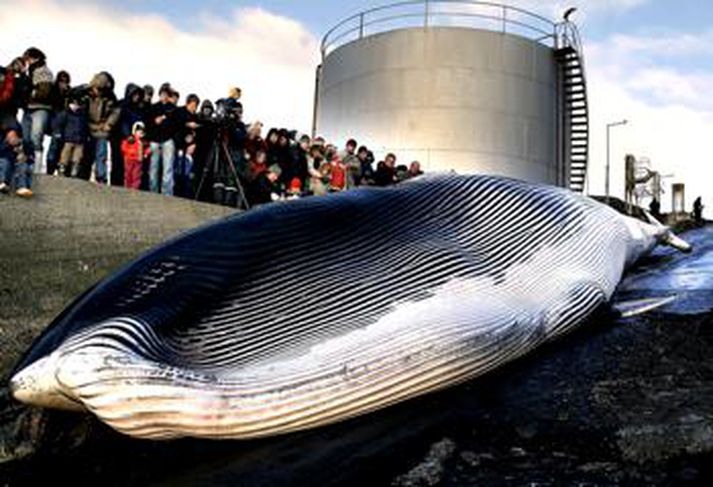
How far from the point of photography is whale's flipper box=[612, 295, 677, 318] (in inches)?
275

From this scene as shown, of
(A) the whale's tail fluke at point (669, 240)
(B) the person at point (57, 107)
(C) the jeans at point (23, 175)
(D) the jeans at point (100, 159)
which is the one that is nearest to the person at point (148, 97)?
(D) the jeans at point (100, 159)

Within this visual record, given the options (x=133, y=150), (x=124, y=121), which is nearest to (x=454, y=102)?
(x=133, y=150)

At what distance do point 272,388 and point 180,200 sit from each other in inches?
361

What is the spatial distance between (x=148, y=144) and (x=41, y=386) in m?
10.2

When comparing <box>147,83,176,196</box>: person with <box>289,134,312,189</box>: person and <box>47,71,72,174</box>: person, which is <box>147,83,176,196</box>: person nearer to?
<box>47,71,72,174</box>: person

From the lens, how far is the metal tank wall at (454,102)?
32.6 meters

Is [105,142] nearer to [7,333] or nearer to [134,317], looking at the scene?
[7,333]

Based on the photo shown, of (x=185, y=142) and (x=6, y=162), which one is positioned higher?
(x=185, y=142)

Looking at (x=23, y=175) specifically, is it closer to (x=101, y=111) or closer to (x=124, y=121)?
(x=101, y=111)

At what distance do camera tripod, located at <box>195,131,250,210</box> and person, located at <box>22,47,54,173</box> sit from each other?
121 inches

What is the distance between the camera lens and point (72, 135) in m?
12.9

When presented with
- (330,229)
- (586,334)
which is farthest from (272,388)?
(586,334)

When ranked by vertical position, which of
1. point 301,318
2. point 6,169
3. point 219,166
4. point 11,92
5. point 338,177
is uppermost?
point 11,92

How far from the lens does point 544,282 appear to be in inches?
238
